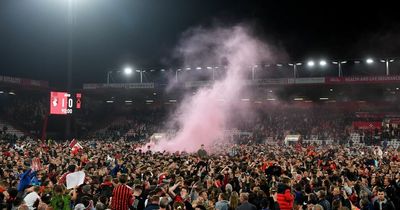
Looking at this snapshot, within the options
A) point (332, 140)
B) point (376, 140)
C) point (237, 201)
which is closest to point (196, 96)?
point (332, 140)

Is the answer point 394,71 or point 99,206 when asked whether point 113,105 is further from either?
point 99,206

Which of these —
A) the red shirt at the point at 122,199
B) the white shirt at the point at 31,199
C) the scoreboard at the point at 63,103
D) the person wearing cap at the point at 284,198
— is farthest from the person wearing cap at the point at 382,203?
the scoreboard at the point at 63,103

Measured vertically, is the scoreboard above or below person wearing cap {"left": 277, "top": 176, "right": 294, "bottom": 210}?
above

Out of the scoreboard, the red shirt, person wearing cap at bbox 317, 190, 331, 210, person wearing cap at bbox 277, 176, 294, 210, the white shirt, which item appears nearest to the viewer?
the white shirt

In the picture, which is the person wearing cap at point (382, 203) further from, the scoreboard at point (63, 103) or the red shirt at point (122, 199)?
the scoreboard at point (63, 103)

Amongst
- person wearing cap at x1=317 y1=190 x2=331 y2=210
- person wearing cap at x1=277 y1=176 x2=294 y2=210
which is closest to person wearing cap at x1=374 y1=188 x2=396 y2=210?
person wearing cap at x1=317 y1=190 x2=331 y2=210

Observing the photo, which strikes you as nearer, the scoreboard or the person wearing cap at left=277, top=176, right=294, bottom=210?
the person wearing cap at left=277, top=176, right=294, bottom=210

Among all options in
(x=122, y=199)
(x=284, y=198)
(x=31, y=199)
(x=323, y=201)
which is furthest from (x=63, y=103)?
(x=323, y=201)

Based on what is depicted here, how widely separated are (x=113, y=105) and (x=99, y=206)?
4315 centimetres

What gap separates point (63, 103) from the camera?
30.5 metres

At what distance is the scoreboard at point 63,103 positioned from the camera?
3020cm

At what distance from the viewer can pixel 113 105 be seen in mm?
48812

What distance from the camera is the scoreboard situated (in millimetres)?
30203

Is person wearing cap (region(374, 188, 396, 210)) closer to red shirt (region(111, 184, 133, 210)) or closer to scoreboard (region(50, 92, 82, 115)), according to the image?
red shirt (region(111, 184, 133, 210))
